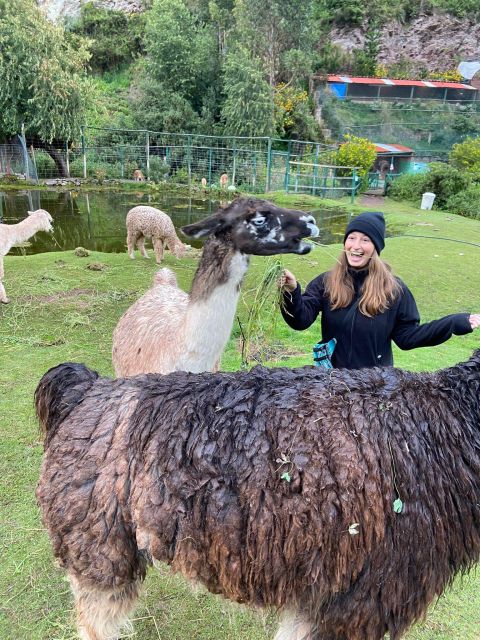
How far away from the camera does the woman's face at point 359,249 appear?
230 centimetres

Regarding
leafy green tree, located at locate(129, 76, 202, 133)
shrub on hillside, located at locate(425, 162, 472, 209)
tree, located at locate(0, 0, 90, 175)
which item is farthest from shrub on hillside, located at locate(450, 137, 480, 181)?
tree, located at locate(0, 0, 90, 175)

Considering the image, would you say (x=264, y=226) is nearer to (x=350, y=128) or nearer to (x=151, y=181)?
(x=151, y=181)

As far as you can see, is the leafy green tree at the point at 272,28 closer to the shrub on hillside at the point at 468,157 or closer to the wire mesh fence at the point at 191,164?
the wire mesh fence at the point at 191,164

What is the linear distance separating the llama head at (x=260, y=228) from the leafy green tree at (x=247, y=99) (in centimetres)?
2059

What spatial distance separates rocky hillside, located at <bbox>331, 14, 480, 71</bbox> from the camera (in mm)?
36781

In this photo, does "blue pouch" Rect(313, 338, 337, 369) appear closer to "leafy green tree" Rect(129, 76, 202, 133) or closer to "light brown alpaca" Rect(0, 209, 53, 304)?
"light brown alpaca" Rect(0, 209, 53, 304)

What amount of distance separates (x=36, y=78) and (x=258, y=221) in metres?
17.5

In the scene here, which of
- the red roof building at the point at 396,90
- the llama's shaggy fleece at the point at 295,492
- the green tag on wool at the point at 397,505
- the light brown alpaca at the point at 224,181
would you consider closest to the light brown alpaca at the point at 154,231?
the llama's shaggy fleece at the point at 295,492

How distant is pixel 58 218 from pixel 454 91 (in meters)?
31.1

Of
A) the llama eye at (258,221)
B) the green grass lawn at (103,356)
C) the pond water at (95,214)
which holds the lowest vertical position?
the pond water at (95,214)

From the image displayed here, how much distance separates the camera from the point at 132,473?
1429 mm

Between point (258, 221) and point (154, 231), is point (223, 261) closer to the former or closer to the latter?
point (258, 221)

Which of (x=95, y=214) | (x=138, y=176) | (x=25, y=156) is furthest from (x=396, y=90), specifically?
(x=95, y=214)

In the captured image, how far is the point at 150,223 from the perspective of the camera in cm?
834
